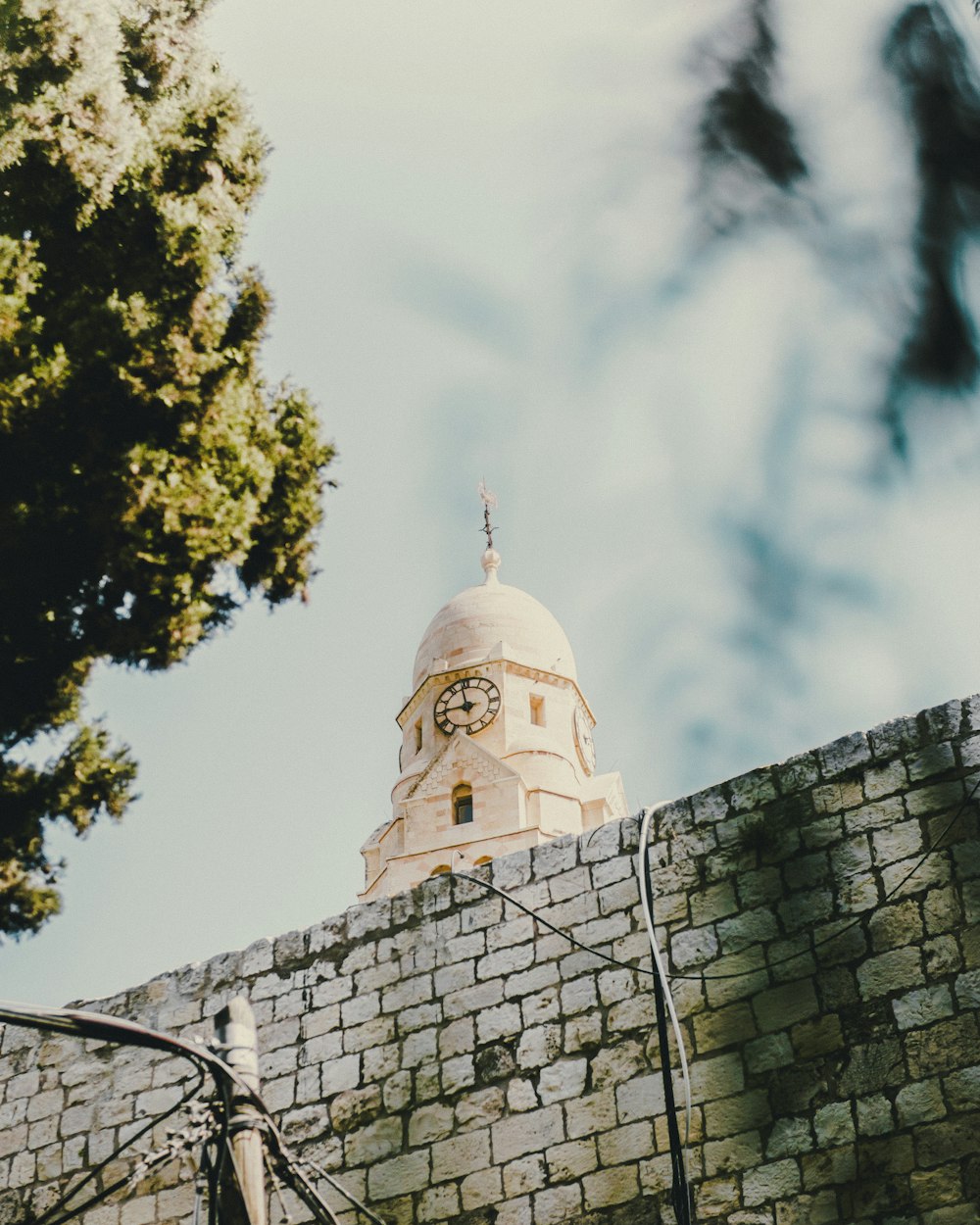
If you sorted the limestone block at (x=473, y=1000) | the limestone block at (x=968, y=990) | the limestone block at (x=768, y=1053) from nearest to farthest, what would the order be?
the limestone block at (x=968, y=990) < the limestone block at (x=768, y=1053) < the limestone block at (x=473, y=1000)

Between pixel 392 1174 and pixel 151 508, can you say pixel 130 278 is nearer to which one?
pixel 151 508

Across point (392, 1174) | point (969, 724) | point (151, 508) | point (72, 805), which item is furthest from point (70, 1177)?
point (969, 724)

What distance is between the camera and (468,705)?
31.6 meters

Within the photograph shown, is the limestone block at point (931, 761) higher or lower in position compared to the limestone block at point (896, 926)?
higher

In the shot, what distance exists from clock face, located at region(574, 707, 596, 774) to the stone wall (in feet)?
79.1

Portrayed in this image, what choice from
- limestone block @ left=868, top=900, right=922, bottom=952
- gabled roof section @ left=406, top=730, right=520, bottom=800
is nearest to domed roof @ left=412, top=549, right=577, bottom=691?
gabled roof section @ left=406, top=730, right=520, bottom=800

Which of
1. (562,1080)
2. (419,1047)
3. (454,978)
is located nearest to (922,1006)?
(562,1080)

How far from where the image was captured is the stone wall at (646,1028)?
6293 millimetres

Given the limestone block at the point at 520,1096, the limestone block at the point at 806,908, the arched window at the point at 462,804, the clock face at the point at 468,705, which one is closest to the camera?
the limestone block at the point at 806,908

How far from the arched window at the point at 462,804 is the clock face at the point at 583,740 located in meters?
3.25

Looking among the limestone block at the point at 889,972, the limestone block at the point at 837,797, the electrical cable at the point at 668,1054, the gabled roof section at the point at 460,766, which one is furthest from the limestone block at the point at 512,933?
the gabled roof section at the point at 460,766

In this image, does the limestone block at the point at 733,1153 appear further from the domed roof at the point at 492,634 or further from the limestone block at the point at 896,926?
the domed roof at the point at 492,634

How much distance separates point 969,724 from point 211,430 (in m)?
3.88

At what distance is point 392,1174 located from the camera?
7312 millimetres
